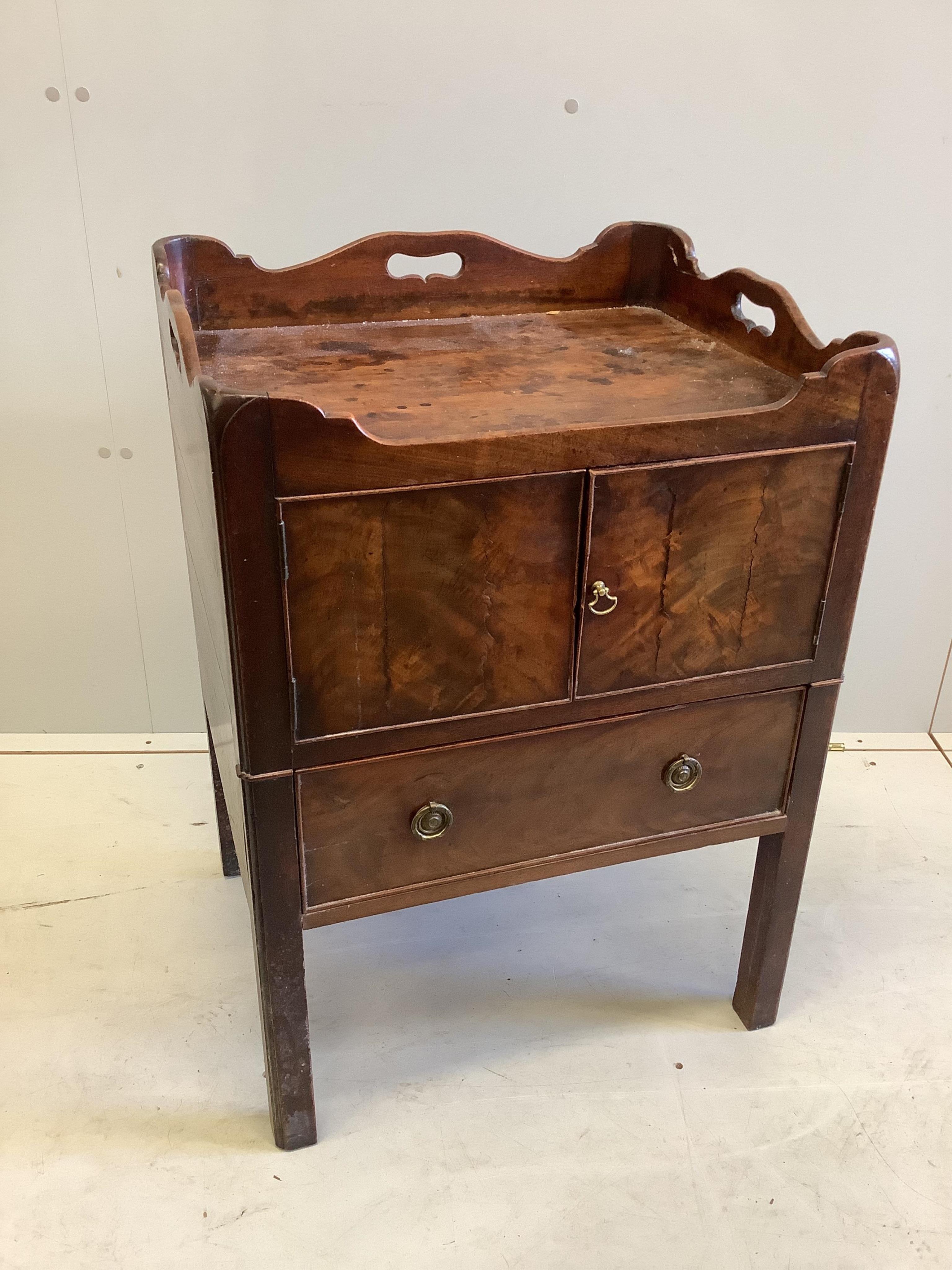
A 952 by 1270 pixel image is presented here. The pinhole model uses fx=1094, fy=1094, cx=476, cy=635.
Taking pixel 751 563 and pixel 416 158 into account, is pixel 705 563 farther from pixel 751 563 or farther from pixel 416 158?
pixel 416 158

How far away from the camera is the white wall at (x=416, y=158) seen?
65.5 inches

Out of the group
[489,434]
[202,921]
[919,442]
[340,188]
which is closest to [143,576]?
[202,921]

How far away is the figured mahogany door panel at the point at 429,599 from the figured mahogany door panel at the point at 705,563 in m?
0.04

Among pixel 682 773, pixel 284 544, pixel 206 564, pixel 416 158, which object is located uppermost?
pixel 416 158

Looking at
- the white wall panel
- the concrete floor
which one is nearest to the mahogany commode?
the concrete floor

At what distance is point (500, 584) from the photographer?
115cm

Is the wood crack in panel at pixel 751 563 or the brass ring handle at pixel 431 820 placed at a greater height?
the wood crack in panel at pixel 751 563

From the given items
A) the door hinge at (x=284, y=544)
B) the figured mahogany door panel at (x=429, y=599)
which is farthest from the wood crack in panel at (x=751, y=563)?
the door hinge at (x=284, y=544)

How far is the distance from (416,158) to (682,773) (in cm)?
107

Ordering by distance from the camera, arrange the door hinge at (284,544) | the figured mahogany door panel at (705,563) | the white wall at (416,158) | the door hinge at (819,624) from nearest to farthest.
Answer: the door hinge at (284,544) < the figured mahogany door panel at (705,563) < the door hinge at (819,624) < the white wall at (416,158)

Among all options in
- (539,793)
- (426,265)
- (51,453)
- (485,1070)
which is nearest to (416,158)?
(426,265)

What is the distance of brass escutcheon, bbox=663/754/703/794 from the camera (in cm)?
135

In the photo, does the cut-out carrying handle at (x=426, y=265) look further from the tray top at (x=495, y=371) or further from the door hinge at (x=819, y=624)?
the door hinge at (x=819, y=624)

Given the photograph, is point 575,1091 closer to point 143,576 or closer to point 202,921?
point 202,921
